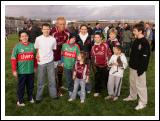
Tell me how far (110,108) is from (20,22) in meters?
34.7

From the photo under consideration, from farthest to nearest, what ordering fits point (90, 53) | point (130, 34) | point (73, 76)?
point (130, 34) < point (90, 53) < point (73, 76)

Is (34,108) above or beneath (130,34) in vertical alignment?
beneath

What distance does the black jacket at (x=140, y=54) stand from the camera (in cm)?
576

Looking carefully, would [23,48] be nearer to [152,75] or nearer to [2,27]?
[2,27]

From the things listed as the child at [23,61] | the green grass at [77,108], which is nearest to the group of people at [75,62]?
the child at [23,61]

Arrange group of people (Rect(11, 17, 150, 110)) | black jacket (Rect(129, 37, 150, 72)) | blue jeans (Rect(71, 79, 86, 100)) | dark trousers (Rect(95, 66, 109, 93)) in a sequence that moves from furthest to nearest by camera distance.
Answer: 1. dark trousers (Rect(95, 66, 109, 93))
2. blue jeans (Rect(71, 79, 86, 100))
3. group of people (Rect(11, 17, 150, 110))
4. black jacket (Rect(129, 37, 150, 72))

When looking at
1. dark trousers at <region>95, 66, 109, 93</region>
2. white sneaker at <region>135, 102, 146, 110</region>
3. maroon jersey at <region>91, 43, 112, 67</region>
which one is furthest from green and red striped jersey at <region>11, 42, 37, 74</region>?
white sneaker at <region>135, 102, 146, 110</region>

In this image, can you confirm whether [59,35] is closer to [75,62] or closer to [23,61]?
[75,62]

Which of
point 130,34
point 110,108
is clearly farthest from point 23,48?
point 130,34

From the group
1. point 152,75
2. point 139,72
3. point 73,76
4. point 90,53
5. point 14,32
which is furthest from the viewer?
point 14,32

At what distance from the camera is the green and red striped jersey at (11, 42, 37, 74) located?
19.9 feet

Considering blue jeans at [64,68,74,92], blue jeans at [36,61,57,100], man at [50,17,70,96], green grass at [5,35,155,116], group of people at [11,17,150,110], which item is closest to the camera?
green grass at [5,35,155,116]

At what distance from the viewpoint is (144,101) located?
20.3ft

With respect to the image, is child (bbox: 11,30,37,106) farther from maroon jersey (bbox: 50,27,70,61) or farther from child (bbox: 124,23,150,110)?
child (bbox: 124,23,150,110)
